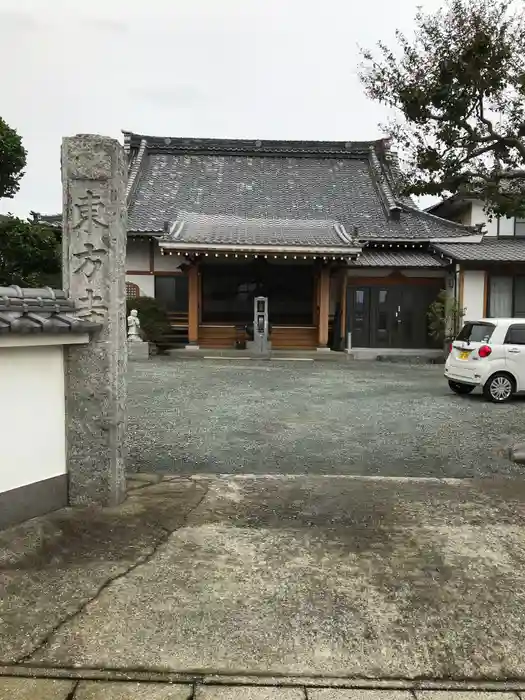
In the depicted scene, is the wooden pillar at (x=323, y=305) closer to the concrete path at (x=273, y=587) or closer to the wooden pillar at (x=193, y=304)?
the wooden pillar at (x=193, y=304)

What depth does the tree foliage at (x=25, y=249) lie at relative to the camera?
10266 millimetres

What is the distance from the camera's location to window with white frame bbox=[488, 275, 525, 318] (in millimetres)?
18109

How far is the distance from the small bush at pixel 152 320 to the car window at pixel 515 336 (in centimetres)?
1099

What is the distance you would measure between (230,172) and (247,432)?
18.9 metres

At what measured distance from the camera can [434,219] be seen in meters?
20.2

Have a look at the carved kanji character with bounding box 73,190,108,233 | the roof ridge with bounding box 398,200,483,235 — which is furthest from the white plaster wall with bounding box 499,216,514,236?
the carved kanji character with bounding box 73,190,108,233

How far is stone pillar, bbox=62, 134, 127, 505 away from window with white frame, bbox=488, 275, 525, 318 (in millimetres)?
16479

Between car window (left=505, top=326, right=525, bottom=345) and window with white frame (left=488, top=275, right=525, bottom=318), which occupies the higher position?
window with white frame (left=488, top=275, right=525, bottom=318)

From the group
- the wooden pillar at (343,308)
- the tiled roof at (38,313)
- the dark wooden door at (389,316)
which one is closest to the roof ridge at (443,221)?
the dark wooden door at (389,316)

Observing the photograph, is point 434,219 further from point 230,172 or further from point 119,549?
point 119,549

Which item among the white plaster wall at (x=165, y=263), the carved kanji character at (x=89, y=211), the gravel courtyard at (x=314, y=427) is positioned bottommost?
the gravel courtyard at (x=314, y=427)

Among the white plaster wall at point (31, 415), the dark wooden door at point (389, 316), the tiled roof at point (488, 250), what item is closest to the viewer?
the white plaster wall at point (31, 415)

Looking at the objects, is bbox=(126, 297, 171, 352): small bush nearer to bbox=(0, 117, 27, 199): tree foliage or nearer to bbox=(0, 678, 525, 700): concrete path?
bbox=(0, 117, 27, 199): tree foliage

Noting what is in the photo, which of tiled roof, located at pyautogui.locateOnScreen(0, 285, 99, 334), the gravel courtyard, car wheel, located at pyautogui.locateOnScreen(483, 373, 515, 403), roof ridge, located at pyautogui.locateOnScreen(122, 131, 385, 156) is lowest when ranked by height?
the gravel courtyard
